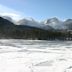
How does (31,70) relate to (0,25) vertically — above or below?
below

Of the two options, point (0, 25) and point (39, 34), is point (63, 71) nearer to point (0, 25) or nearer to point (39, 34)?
point (39, 34)

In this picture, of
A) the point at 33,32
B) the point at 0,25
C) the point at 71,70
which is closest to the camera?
the point at 71,70

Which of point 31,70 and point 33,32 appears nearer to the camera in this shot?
point 31,70

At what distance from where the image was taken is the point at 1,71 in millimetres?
6164

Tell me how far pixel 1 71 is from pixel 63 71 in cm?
206

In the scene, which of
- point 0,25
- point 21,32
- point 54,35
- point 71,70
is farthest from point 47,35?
point 71,70

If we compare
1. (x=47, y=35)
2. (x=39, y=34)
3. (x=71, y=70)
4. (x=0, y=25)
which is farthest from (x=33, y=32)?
(x=71, y=70)

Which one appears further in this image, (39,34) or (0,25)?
(0,25)

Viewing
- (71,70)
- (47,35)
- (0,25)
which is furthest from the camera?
(0,25)

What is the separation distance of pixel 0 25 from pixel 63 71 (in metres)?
68.3

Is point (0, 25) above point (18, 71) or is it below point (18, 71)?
above

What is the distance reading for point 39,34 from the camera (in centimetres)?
5988

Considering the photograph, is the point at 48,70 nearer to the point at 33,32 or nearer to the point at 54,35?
the point at 33,32

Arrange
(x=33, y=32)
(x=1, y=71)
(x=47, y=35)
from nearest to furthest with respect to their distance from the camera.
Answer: (x=1, y=71) → (x=33, y=32) → (x=47, y=35)
